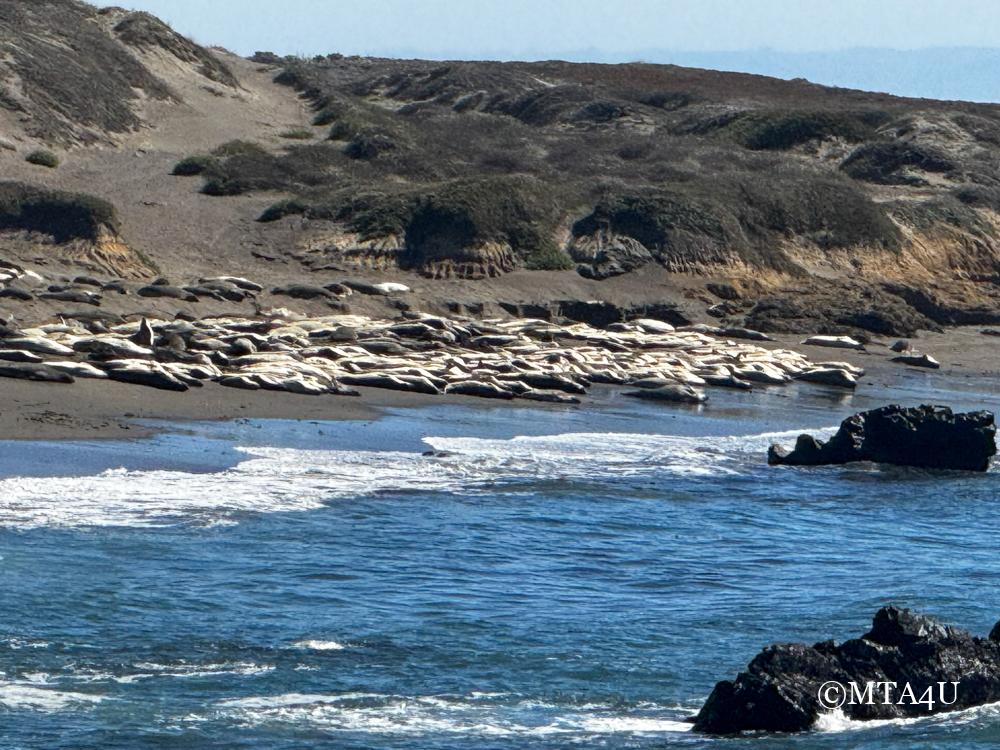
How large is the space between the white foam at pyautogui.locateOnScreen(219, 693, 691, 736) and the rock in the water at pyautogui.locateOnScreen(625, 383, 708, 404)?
49.6 feet

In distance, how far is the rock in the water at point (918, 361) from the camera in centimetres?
3153

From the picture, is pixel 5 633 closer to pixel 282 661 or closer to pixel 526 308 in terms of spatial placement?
pixel 282 661

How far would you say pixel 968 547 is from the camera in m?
15.9

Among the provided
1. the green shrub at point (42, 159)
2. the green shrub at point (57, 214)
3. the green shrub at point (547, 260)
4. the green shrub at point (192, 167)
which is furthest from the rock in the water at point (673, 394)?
the green shrub at point (42, 159)

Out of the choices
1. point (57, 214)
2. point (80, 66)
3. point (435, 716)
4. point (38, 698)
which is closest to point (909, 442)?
point (435, 716)

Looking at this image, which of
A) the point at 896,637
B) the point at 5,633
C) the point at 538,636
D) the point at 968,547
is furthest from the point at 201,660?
the point at 968,547

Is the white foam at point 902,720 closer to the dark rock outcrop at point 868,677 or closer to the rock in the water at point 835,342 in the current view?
the dark rock outcrop at point 868,677

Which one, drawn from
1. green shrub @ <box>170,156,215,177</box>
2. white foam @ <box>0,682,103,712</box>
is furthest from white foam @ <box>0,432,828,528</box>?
green shrub @ <box>170,156,215,177</box>

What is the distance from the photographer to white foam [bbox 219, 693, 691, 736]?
941cm

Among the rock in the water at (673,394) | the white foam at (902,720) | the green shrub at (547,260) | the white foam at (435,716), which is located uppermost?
the green shrub at (547,260)

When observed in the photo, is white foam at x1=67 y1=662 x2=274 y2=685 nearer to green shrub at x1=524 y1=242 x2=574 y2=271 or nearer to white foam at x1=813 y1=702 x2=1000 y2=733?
white foam at x1=813 y1=702 x2=1000 y2=733

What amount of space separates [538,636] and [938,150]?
4289 cm

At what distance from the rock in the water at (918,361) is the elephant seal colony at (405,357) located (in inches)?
97.4

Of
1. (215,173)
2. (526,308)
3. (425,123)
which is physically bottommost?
(526,308)
